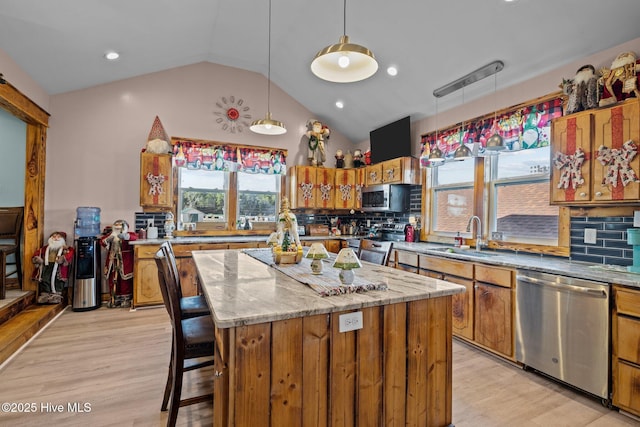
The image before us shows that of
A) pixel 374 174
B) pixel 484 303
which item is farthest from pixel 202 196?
pixel 484 303

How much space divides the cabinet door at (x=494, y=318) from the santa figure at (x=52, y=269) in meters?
4.65

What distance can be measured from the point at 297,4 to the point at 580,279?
365cm

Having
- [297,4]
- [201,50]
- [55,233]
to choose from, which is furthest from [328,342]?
[201,50]

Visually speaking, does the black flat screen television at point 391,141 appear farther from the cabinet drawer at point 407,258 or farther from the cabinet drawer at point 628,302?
the cabinet drawer at point 628,302

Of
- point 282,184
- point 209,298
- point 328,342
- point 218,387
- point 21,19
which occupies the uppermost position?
point 21,19

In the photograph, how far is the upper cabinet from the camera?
229 centimetres

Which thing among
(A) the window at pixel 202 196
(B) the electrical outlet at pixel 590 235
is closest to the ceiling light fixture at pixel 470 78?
(B) the electrical outlet at pixel 590 235

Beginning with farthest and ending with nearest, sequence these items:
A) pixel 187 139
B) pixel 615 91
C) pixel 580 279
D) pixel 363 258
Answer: pixel 187 139 < pixel 363 258 < pixel 615 91 < pixel 580 279

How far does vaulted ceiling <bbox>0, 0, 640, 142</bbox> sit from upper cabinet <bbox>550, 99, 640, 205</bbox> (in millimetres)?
724

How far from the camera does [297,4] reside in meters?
3.55

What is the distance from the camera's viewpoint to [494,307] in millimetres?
2896

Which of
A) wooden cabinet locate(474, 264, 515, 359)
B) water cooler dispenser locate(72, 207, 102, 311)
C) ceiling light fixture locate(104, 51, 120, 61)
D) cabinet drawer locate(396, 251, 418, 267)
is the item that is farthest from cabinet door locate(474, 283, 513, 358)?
ceiling light fixture locate(104, 51, 120, 61)

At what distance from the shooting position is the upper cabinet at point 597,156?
7.51ft

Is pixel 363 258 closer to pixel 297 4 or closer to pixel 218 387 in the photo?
pixel 218 387
